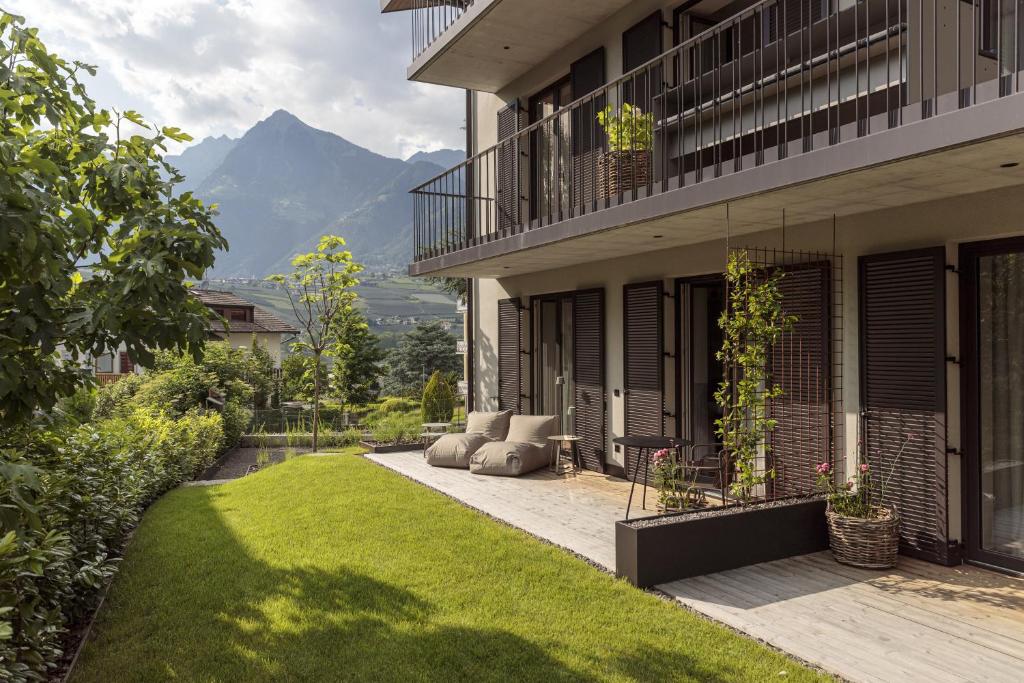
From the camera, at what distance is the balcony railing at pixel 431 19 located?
1029 centimetres

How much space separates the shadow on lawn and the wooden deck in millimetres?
660

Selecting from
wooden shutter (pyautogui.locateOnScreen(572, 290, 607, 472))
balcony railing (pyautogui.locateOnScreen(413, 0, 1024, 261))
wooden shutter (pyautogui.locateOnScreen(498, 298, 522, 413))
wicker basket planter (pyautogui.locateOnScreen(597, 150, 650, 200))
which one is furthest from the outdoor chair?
wicker basket planter (pyautogui.locateOnScreen(597, 150, 650, 200))

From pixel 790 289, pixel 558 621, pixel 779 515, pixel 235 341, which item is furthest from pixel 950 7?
pixel 235 341

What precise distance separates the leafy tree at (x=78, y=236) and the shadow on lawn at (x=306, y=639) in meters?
1.87

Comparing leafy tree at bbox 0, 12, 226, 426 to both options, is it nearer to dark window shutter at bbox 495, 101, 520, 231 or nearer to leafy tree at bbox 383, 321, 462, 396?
dark window shutter at bbox 495, 101, 520, 231

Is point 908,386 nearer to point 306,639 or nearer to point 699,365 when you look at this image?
point 699,365

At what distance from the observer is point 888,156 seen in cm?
419

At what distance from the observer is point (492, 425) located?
1038 cm

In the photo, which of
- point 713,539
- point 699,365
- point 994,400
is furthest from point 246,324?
point 994,400

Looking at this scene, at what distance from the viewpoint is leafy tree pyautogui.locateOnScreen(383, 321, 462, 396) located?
3553cm

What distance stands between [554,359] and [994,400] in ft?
20.5

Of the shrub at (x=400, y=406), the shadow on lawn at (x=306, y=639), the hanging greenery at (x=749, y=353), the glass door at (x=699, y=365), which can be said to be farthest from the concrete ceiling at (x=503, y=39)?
the shrub at (x=400, y=406)

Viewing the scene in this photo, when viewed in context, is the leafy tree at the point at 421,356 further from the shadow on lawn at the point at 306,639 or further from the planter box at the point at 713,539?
the planter box at the point at 713,539

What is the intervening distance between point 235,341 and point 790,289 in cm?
3806
